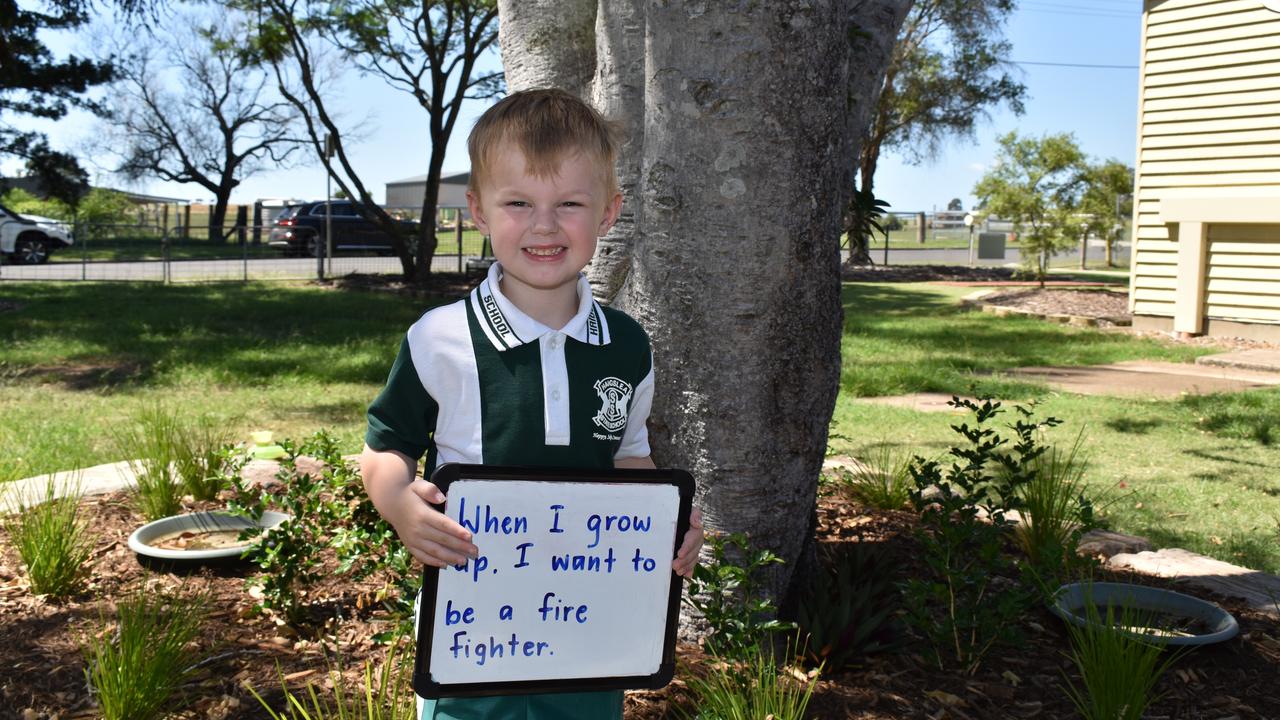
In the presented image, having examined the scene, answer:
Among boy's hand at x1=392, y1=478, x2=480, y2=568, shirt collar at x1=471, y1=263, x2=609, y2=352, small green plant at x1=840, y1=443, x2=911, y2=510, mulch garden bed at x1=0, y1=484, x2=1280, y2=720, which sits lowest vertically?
mulch garden bed at x1=0, y1=484, x2=1280, y2=720

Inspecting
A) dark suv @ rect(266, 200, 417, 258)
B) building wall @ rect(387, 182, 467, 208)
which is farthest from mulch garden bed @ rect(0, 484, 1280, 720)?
building wall @ rect(387, 182, 467, 208)

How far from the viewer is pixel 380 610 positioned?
3.61 metres

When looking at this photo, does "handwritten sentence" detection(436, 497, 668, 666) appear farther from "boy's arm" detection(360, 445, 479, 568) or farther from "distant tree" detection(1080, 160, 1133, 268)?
"distant tree" detection(1080, 160, 1133, 268)

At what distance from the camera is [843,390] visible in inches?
355

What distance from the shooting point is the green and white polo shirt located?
6.29 feet

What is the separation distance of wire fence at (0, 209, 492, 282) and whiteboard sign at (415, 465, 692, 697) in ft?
65.3

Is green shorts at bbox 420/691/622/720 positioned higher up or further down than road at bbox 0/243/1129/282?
further down

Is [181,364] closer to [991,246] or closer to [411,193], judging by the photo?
[991,246]

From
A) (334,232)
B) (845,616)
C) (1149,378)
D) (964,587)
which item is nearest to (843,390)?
(1149,378)

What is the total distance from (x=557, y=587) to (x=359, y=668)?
1.38 m

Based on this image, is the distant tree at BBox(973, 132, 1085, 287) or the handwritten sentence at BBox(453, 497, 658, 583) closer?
the handwritten sentence at BBox(453, 497, 658, 583)

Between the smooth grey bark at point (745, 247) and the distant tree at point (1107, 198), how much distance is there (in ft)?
60.7

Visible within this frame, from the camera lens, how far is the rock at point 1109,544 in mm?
4551

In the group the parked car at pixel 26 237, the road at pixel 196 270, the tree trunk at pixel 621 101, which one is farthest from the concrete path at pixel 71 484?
the parked car at pixel 26 237
